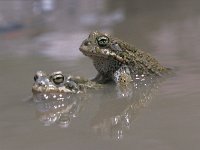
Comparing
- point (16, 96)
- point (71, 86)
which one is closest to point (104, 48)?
point (71, 86)

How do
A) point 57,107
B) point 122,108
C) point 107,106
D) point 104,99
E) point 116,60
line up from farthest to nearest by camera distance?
point 116,60, point 104,99, point 57,107, point 107,106, point 122,108

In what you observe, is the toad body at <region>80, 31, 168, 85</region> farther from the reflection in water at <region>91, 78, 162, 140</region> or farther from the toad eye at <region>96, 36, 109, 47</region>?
the reflection in water at <region>91, 78, 162, 140</region>

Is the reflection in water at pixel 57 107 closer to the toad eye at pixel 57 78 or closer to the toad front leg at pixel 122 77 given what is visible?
the toad eye at pixel 57 78

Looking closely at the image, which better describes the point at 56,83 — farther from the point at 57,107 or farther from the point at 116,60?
the point at 116,60

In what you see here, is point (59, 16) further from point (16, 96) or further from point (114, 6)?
point (16, 96)

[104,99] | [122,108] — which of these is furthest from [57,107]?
[122,108]

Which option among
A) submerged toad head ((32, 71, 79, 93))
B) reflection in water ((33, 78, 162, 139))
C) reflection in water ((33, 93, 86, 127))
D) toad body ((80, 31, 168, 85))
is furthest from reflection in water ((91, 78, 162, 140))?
submerged toad head ((32, 71, 79, 93))
